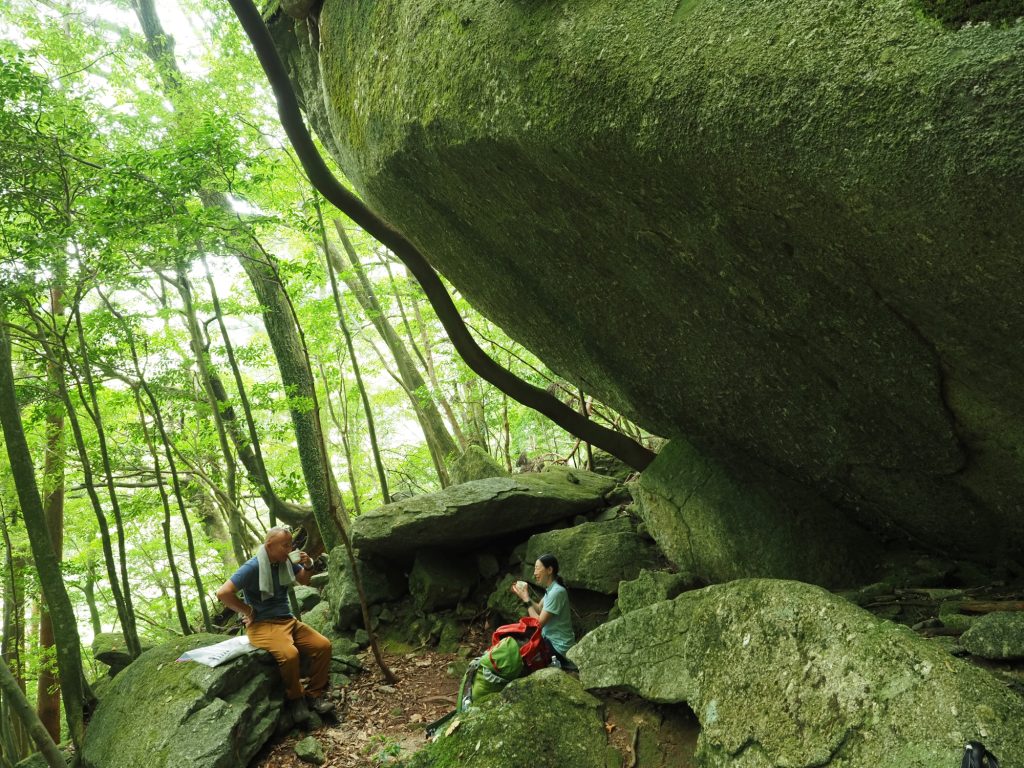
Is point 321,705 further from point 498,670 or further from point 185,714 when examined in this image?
point 498,670

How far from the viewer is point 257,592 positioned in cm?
743

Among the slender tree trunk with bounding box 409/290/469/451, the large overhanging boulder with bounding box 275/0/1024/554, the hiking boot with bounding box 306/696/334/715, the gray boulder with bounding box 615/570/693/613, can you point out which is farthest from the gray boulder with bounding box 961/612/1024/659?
the slender tree trunk with bounding box 409/290/469/451

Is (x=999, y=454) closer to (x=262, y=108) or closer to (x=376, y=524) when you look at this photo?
(x=376, y=524)

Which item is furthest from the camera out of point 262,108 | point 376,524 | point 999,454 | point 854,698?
point 262,108

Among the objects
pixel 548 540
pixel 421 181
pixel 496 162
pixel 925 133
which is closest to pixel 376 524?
pixel 548 540

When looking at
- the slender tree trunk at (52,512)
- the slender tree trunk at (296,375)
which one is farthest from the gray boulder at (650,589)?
the slender tree trunk at (52,512)

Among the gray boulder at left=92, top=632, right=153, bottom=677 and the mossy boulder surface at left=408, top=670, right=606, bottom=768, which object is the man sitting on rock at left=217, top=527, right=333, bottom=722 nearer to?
the mossy boulder surface at left=408, top=670, right=606, bottom=768

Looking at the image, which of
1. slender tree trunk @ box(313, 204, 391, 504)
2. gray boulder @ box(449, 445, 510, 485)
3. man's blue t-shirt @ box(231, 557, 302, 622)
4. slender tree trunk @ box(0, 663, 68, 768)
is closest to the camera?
slender tree trunk @ box(0, 663, 68, 768)

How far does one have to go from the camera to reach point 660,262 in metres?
4.78

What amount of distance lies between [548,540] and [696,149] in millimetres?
6334

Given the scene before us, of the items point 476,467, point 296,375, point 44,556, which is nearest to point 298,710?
point 44,556

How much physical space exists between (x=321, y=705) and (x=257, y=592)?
4.99 feet

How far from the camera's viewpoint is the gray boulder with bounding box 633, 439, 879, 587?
584 cm

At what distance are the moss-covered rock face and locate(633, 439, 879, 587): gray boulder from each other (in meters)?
1.37
